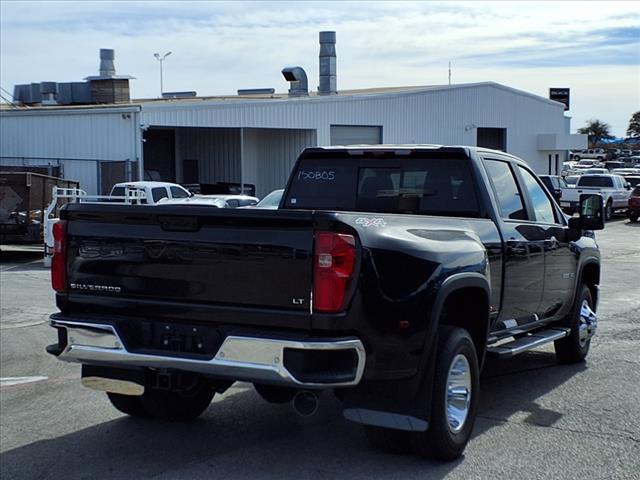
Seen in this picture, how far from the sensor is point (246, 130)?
3625 centimetres

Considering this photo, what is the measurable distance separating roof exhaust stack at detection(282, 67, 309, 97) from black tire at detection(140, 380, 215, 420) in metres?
33.9

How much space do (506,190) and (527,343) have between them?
1.25 metres

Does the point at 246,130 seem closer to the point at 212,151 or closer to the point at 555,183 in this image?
the point at 212,151

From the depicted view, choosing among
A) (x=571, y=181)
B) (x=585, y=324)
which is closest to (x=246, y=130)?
(x=571, y=181)

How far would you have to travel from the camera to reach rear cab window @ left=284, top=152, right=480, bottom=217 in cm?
687

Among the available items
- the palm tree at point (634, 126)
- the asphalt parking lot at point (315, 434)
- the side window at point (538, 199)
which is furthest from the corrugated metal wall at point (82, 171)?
the palm tree at point (634, 126)

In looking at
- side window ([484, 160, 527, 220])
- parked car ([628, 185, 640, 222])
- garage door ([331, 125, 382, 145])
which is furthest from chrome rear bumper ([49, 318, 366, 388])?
parked car ([628, 185, 640, 222])

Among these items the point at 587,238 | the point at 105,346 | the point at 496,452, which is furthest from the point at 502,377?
the point at 105,346

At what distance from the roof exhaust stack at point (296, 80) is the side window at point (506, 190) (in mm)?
32951

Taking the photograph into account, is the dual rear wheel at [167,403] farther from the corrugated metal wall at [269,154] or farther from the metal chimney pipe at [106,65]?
the metal chimney pipe at [106,65]

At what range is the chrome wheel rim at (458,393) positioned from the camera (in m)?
5.66

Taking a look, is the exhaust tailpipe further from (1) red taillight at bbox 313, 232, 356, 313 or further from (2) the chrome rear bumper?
(1) red taillight at bbox 313, 232, 356, 313

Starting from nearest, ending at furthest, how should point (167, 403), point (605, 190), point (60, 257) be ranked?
1. point (60, 257)
2. point (167, 403)
3. point (605, 190)

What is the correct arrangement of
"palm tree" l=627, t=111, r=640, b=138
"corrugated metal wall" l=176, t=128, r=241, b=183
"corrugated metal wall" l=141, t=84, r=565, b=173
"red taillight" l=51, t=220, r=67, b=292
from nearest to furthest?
"red taillight" l=51, t=220, r=67, b=292, "corrugated metal wall" l=141, t=84, r=565, b=173, "corrugated metal wall" l=176, t=128, r=241, b=183, "palm tree" l=627, t=111, r=640, b=138
